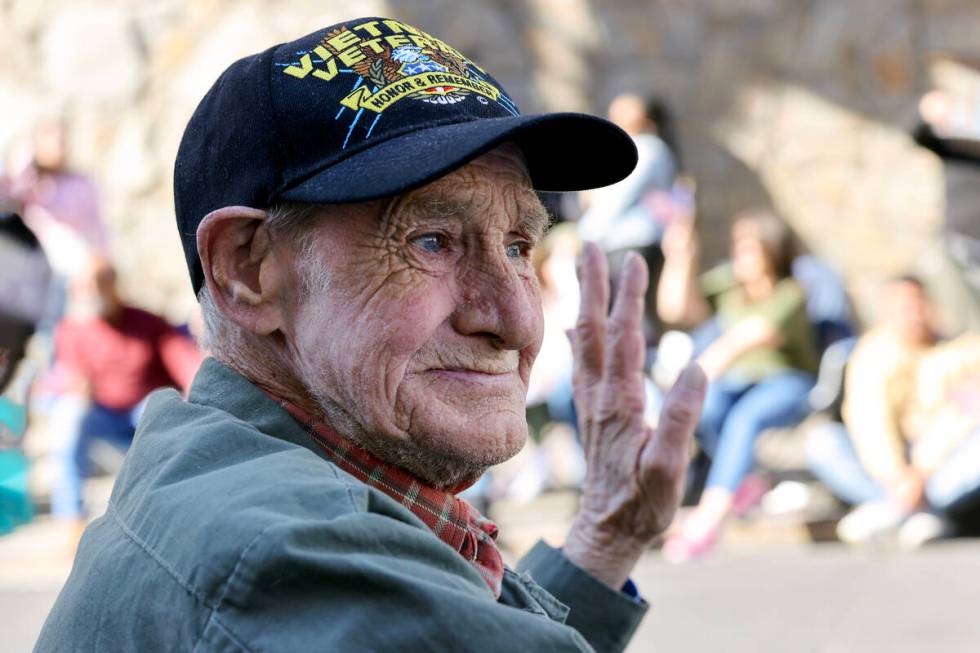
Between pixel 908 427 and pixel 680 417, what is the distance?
3.80 metres

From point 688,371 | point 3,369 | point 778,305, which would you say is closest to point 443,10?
point 778,305

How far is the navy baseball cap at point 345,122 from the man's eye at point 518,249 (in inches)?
4.8

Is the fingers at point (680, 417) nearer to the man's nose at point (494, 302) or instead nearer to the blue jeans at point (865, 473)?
the man's nose at point (494, 302)

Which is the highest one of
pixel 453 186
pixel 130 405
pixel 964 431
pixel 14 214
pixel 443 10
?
pixel 443 10

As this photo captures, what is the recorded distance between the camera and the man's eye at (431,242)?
1306mm

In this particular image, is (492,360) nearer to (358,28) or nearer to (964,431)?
(358,28)

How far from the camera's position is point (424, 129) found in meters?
1.23

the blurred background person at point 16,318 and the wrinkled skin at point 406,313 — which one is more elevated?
the wrinkled skin at point 406,313

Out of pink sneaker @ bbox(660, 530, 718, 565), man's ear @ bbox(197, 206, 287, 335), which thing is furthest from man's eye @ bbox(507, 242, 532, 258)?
pink sneaker @ bbox(660, 530, 718, 565)

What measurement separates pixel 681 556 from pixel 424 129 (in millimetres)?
4030

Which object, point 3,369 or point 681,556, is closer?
point 3,369

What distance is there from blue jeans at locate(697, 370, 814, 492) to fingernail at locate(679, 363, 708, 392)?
3.67 meters

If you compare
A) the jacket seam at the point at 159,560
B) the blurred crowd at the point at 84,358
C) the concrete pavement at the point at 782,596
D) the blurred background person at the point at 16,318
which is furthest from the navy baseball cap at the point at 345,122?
the blurred crowd at the point at 84,358

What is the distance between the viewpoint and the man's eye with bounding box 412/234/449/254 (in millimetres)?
1306
